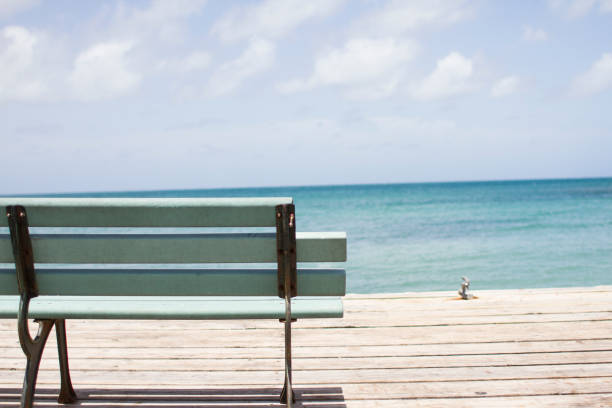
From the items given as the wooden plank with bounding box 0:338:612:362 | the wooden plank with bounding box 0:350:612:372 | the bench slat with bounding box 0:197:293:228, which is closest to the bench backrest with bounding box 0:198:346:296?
the bench slat with bounding box 0:197:293:228

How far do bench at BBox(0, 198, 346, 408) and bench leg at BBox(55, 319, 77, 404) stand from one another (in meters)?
0.15

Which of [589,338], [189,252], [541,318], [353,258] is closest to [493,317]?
[541,318]

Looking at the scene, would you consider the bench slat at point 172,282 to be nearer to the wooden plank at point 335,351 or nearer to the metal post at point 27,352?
the metal post at point 27,352

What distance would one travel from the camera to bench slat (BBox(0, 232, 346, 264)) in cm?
184

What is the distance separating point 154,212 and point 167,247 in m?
0.16

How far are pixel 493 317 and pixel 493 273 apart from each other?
20.9 feet

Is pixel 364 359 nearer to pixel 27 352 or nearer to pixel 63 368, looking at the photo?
pixel 63 368

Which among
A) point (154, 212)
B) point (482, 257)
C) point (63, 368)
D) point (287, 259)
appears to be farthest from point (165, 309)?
point (482, 257)

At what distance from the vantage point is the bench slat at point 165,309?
1926mm

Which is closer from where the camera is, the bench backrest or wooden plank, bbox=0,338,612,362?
the bench backrest

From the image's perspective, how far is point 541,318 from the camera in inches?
135

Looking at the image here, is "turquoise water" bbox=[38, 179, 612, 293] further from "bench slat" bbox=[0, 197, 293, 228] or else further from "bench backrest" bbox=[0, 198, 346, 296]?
"bench slat" bbox=[0, 197, 293, 228]

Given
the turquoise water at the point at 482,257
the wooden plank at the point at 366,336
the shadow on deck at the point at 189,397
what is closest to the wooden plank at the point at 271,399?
the shadow on deck at the point at 189,397

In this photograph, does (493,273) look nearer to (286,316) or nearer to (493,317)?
(493,317)
